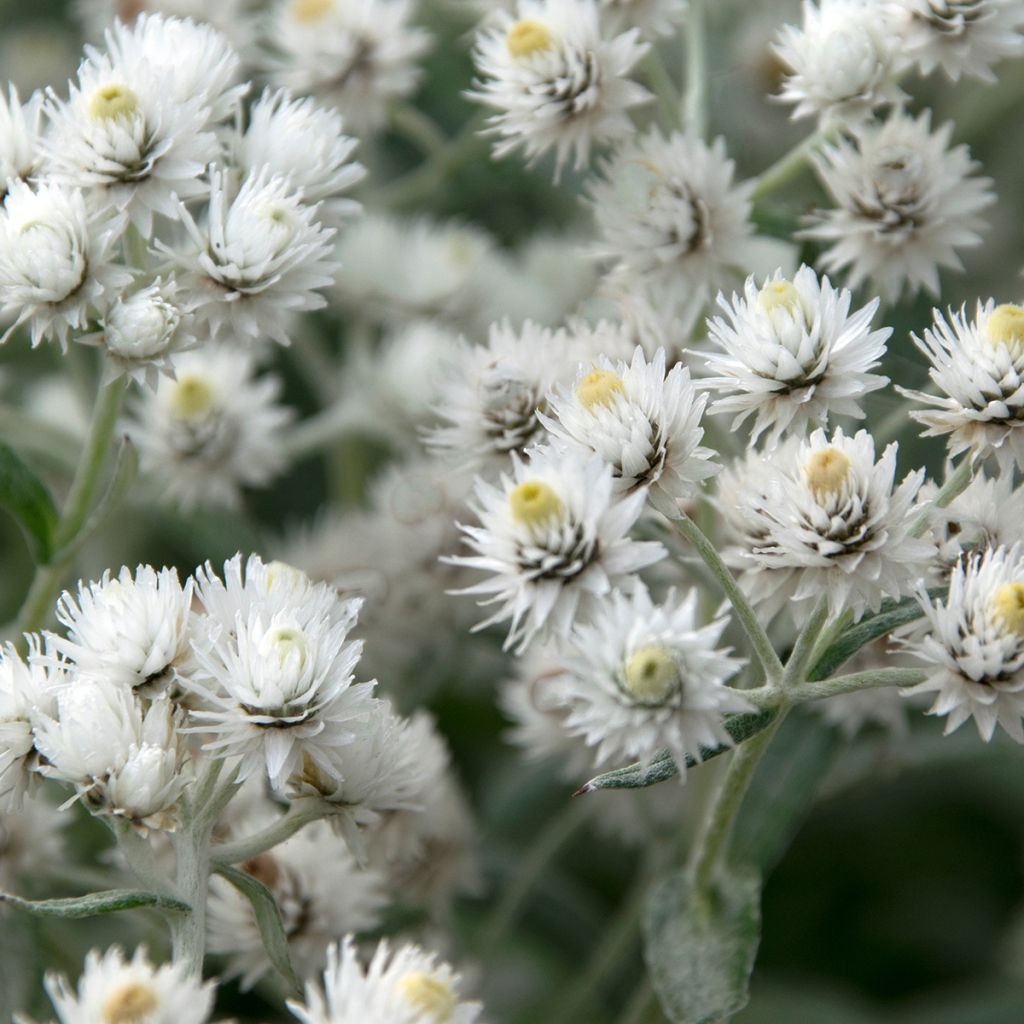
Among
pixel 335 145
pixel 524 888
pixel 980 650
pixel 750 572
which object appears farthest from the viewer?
pixel 524 888

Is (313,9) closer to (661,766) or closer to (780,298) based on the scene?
(780,298)

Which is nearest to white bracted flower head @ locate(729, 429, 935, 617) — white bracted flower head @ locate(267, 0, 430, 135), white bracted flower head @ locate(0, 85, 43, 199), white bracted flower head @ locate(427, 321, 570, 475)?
white bracted flower head @ locate(427, 321, 570, 475)

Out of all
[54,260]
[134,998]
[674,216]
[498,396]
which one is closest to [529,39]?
[674,216]

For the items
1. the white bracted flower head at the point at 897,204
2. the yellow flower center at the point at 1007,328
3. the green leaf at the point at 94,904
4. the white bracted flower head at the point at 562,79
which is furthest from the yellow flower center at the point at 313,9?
the green leaf at the point at 94,904

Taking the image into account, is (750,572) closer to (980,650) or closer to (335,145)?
(980,650)

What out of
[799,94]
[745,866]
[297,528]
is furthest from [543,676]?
[297,528]

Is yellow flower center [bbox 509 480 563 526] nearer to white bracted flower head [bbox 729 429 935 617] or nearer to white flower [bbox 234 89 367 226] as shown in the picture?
white bracted flower head [bbox 729 429 935 617]
